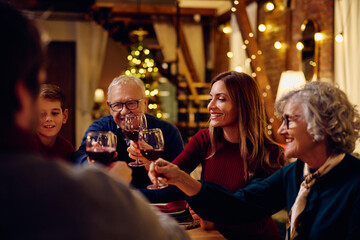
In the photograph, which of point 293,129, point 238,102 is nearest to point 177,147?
point 238,102

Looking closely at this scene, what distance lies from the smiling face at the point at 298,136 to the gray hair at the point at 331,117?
0.03 m

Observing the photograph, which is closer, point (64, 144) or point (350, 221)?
point (350, 221)

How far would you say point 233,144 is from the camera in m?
2.16

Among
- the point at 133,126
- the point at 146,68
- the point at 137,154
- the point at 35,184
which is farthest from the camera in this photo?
the point at 146,68

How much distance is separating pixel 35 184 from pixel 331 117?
3.66ft

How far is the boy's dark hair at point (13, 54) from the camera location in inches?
26.6

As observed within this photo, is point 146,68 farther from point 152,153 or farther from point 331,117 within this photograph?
point 331,117

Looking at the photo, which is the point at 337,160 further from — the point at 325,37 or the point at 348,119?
the point at 325,37

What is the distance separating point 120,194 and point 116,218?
51 millimetres

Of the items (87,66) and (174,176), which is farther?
(87,66)

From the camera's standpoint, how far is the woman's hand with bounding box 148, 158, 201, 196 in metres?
1.54

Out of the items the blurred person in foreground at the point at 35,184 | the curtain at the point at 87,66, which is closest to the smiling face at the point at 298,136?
the blurred person in foreground at the point at 35,184

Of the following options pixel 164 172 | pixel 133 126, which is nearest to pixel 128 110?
pixel 133 126

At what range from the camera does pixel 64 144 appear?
228 cm
